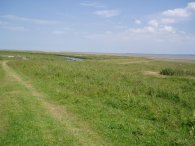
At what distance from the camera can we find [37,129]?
824 cm

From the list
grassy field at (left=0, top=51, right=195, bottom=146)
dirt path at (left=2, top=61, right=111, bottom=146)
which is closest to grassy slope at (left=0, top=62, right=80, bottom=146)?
grassy field at (left=0, top=51, right=195, bottom=146)

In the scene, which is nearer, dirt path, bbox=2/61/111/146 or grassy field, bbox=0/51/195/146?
dirt path, bbox=2/61/111/146

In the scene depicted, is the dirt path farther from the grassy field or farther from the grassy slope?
the grassy slope

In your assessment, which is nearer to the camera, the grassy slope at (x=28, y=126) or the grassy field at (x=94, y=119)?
the grassy slope at (x=28, y=126)

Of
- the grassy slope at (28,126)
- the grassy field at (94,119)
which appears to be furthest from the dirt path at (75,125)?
the grassy slope at (28,126)

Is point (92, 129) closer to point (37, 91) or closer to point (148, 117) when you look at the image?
point (148, 117)

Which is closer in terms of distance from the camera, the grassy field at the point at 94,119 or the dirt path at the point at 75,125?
the dirt path at the point at 75,125

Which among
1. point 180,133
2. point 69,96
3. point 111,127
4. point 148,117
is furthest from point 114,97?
point 180,133

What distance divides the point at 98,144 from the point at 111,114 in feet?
10.6

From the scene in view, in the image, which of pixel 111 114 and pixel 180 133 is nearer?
pixel 180 133

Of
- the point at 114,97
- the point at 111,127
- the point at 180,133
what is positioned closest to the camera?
the point at 180,133

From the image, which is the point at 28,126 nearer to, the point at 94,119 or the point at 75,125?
the point at 75,125

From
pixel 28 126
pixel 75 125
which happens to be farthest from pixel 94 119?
pixel 28 126

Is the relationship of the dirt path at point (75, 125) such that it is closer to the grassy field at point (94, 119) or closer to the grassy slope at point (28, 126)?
the grassy field at point (94, 119)
